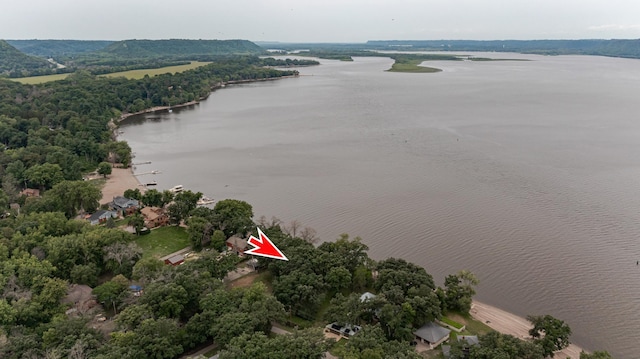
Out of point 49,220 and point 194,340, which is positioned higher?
point 49,220

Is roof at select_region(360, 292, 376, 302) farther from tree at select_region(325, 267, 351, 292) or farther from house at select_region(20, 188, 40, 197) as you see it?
house at select_region(20, 188, 40, 197)

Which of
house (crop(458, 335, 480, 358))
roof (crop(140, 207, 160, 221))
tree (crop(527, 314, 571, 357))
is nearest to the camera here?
house (crop(458, 335, 480, 358))

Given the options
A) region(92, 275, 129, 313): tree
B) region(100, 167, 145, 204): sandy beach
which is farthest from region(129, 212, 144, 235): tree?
region(100, 167, 145, 204): sandy beach

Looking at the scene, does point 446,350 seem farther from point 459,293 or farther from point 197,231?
point 197,231

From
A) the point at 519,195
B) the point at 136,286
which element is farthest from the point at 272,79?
the point at 136,286

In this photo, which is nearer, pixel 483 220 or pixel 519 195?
pixel 483 220

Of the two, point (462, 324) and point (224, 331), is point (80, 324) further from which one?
point (462, 324)
